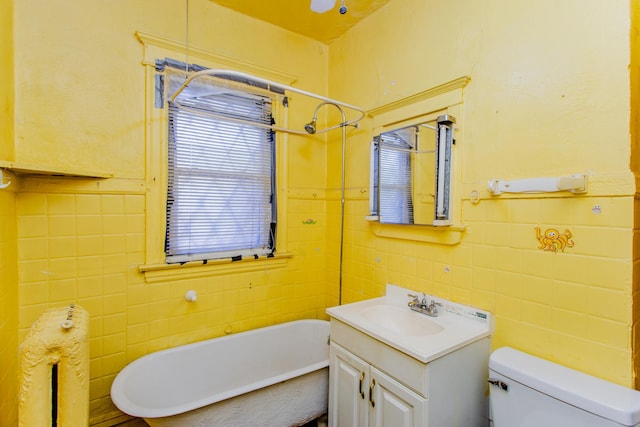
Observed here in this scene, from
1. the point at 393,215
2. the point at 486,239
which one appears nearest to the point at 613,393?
the point at 486,239

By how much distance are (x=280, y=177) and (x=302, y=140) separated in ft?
1.24

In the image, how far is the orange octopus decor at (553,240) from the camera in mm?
1239

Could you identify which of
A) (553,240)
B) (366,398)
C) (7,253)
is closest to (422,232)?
(553,240)

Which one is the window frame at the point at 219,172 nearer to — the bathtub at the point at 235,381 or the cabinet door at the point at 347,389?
the bathtub at the point at 235,381

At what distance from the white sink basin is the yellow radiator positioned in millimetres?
1143

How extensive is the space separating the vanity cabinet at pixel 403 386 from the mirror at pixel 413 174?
0.71 metres

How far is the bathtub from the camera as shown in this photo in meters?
1.47

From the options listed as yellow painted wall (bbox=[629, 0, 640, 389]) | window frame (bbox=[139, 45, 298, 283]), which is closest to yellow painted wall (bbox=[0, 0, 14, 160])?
window frame (bbox=[139, 45, 298, 283])

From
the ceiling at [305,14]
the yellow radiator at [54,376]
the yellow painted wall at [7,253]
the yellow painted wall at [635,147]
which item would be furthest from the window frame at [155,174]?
the yellow painted wall at [635,147]

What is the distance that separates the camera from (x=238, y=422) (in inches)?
61.5

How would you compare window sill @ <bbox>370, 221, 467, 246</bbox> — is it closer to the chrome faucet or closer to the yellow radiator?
the chrome faucet

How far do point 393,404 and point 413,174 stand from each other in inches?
49.6

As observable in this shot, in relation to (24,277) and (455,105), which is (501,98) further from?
(24,277)

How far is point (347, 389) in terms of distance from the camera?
64.5 inches
